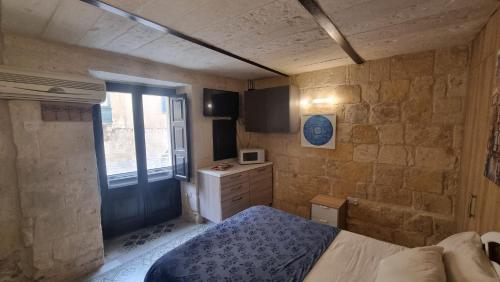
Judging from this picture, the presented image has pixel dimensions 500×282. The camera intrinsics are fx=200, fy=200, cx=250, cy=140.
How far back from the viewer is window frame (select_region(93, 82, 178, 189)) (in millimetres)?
2604

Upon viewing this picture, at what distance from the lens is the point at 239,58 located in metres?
2.44

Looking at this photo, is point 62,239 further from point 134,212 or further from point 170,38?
point 170,38

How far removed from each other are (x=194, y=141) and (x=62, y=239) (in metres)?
1.82

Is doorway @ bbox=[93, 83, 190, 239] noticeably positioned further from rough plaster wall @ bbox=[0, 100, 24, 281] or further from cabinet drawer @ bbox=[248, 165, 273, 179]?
cabinet drawer @ bbox=[248, 165, 273, 179]

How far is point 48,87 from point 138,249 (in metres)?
2.07


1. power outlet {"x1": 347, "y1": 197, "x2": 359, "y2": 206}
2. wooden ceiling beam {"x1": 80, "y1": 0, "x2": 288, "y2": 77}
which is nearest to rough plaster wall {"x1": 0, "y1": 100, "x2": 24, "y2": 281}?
wooden ceiling beam {"x1": 80, "y1": 0, "x2": 288, "y2": 77}

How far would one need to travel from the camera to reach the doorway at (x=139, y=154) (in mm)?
2717

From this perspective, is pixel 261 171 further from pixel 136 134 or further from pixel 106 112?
pixel 106 112

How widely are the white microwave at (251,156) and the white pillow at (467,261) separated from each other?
259 centimetres

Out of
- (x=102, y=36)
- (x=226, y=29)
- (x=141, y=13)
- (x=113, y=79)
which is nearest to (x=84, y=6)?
(x=141, y=13)

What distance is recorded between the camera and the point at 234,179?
10.0ft

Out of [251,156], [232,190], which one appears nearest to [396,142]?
[251,156]

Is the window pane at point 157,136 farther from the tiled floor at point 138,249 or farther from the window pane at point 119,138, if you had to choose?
the tiled floor at point 138,249

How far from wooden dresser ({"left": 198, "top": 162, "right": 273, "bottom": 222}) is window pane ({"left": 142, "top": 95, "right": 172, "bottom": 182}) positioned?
2.18ft
